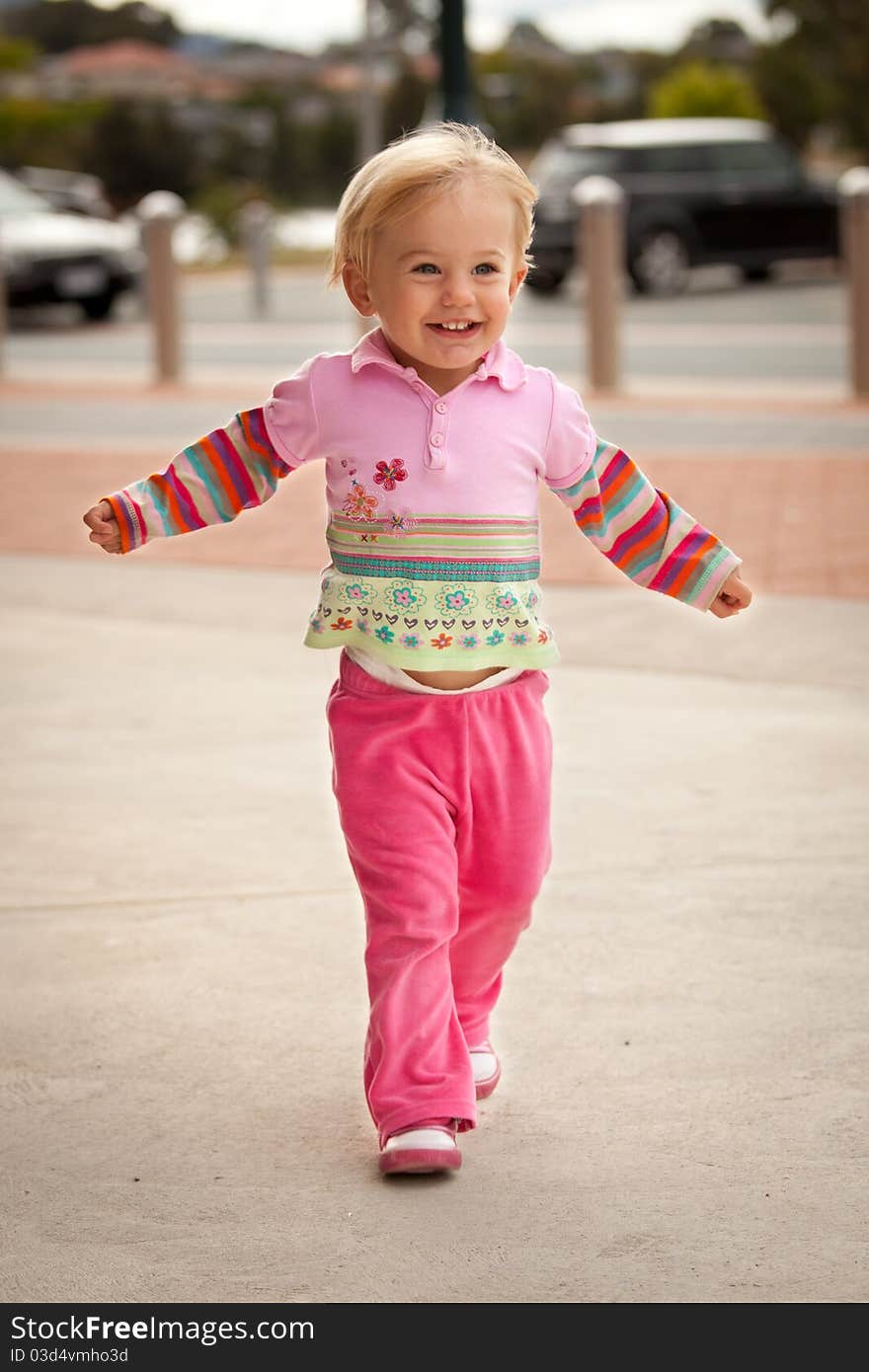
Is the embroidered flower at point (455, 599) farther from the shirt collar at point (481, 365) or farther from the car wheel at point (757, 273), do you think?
the car wheel at point (757, 273)

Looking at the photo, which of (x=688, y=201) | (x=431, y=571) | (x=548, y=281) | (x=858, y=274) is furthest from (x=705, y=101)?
(x=431, y=571)

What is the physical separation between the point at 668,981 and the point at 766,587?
11.0ft

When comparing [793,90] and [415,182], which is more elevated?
[415,182]

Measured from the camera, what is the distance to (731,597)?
3.16 m

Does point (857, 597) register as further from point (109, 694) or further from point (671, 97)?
point (671, 97)

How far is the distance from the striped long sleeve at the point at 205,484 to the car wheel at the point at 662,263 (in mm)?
19286

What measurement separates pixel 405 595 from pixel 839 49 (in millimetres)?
53466

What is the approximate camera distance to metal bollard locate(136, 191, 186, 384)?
1467 centimetres

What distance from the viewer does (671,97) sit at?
4638 centimetres

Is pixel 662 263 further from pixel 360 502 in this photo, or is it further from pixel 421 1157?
pixel 421 1157

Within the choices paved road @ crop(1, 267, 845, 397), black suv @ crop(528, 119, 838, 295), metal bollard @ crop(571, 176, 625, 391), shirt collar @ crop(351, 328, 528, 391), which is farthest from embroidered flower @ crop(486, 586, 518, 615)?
black suv @ crop(528, 119, 838, 295)

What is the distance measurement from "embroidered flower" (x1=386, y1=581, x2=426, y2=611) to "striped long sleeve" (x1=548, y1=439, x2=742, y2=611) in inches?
11.6
